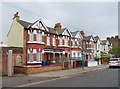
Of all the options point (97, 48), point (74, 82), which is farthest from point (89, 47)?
point (74, 82)

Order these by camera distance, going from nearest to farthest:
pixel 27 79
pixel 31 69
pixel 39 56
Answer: pixel 27 79, pixel 31 69, pixel 39 56

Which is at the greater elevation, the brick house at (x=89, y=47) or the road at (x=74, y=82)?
the brick house at (x=89, y=47)

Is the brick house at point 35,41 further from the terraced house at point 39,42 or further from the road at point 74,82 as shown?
the road at point 74,82

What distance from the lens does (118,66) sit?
100ft

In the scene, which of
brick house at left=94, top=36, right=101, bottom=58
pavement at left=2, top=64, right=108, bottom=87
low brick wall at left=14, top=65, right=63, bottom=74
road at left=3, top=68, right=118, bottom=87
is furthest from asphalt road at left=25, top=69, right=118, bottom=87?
brick house at left=94, top=36, right=101, bottom=58

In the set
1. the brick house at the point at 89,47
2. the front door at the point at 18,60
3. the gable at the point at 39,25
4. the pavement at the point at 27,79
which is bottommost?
the pavement at the point at 27,79

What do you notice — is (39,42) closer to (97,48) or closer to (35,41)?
(35,41)

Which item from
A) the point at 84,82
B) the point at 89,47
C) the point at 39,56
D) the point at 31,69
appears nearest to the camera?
the point at 84,82

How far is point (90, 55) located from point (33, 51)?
22.0m

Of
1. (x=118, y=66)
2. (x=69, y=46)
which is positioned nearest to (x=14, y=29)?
(x=69, y=46)

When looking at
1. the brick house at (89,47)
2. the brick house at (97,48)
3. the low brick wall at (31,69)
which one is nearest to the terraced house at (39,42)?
the low brick wall at (31,69)

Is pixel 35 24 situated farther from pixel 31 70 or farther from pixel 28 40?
pixel 31 70

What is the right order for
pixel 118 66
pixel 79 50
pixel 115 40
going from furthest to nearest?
pixel 115 40 → pixel 79 50 → pixel 118 66

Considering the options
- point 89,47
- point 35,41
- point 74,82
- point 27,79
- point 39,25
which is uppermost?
point 39,25
